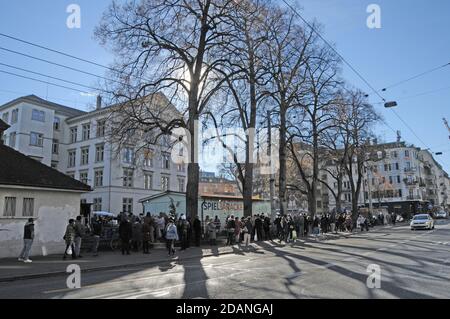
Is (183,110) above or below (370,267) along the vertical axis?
above

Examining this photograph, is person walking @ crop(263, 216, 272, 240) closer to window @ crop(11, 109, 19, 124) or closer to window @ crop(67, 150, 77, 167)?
window @ crop(67, 150, 77, 167)

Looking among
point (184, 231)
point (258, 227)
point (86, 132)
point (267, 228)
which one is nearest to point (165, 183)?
point (86, 132)

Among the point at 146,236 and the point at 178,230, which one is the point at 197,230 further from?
the point at 146,236

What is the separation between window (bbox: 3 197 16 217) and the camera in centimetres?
1900

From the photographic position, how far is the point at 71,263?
16.2m

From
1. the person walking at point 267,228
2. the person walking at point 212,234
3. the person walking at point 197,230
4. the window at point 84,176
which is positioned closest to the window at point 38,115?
the window at point 84,176

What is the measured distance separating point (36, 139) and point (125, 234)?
44.8 metres

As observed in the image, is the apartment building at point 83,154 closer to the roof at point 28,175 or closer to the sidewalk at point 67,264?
the roof at point 28,175

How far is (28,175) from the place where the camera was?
20219 mm

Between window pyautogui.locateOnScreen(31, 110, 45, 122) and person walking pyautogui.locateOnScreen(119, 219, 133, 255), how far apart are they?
44.8 metres

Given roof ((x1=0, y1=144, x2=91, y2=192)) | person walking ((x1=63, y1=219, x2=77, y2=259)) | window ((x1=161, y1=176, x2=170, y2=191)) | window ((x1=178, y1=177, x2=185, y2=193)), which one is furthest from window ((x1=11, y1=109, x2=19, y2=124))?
person walking ((x1=63, y1=219, x2=77, y2=259))

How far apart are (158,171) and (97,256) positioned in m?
44.5
